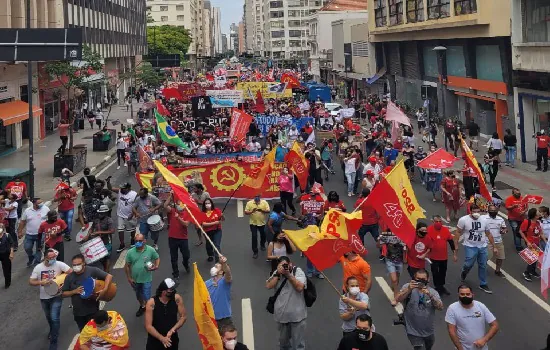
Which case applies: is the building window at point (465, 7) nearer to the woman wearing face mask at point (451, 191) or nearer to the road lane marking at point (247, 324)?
the woman wearing face mask at point (451, 191)

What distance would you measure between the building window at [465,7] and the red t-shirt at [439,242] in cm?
2160

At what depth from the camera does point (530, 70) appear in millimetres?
22891

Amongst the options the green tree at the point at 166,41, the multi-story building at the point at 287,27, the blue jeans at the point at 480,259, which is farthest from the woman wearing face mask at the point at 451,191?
the multi-story building at the point at 287,27

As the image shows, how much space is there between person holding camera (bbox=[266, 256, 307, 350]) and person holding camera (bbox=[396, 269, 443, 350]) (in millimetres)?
1169

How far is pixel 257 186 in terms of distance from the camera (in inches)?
646

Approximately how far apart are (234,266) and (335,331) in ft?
12.1

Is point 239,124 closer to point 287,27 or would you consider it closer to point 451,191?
point 451,191

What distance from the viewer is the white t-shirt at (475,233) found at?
10.2 meters

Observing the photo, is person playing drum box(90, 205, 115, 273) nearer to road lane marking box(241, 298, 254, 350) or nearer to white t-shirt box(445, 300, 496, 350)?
road lane marking box(241, 298, 254, 350)

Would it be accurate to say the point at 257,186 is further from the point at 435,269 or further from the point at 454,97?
the point at 454,97

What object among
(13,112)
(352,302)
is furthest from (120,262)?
(13,112)

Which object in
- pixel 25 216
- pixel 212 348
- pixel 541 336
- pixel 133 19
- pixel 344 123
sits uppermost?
pixel 133 19

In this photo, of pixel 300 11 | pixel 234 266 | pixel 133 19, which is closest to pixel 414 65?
pixel 234 266

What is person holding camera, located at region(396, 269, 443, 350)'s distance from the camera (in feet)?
23.6
